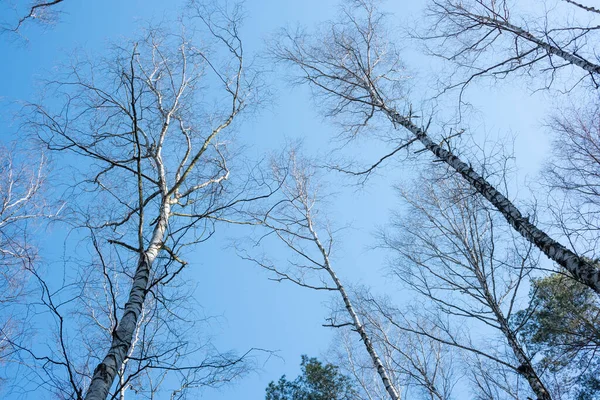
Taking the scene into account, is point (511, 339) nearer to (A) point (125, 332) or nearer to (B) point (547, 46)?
(A) point (125, 332)

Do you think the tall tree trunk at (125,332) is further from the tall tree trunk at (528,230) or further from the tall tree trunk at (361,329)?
the tall tree trunk at (361,329)

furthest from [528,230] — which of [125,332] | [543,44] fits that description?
[125,332]

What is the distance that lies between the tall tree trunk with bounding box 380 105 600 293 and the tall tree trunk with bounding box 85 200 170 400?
3.24 meters

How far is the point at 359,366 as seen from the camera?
34.9ft

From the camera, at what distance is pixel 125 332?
98.0 inches

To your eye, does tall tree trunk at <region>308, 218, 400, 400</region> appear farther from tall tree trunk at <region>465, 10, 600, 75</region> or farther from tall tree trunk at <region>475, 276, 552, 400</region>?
tall tree trunk at <region>465, 10, 600, 75</region>

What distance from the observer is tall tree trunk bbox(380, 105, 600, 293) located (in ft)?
9.48

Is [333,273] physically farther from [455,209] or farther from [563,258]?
[563,258]

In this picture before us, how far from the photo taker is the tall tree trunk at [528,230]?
289 centimetres

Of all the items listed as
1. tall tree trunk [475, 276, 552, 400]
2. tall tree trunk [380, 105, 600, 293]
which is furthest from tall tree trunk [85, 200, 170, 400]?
tall tree trunk [380, 105, 600, 293]

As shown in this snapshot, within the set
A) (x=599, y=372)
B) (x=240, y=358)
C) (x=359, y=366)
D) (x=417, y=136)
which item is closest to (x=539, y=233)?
(x=417, y=136)

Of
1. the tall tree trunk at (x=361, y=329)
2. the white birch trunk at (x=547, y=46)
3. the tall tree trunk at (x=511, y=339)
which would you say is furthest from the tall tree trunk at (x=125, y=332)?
the white birch trunk at (x=547, y=46)

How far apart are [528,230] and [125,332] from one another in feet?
11.2

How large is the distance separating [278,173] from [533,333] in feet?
28.1
